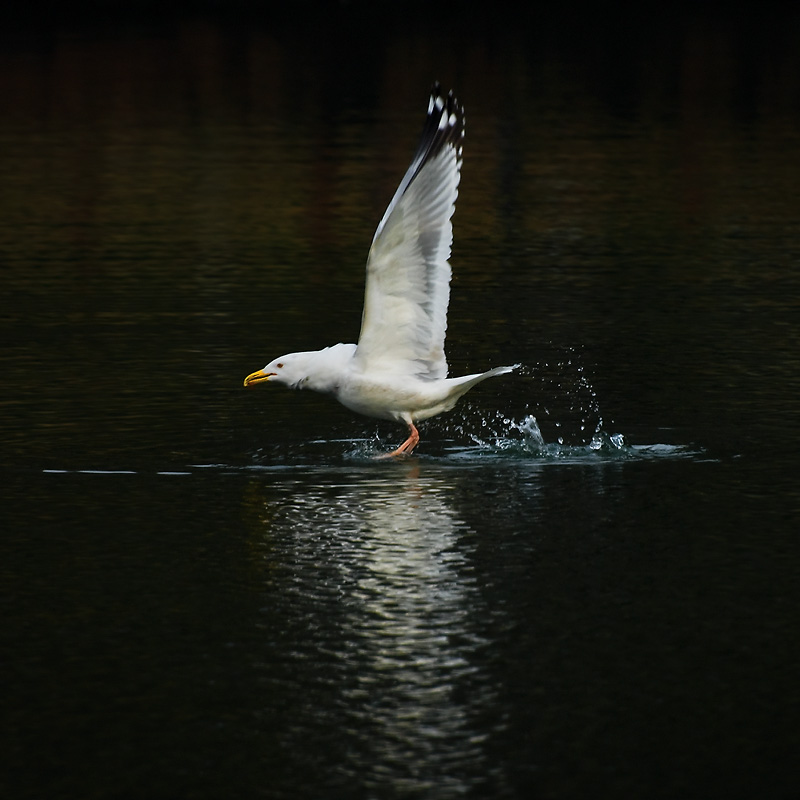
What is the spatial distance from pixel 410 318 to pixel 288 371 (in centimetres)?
74

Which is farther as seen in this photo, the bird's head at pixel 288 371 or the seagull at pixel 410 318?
the bird's head at pixel 288 371

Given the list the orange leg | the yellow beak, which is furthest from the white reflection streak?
the yellow beak

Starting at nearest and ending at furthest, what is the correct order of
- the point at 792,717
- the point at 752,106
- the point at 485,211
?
1. the point at 792,717
2. the point at 485,211
3. the point at 752,106

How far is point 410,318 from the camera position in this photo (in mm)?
10305

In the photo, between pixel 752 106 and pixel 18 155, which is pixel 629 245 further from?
pixel 752 106

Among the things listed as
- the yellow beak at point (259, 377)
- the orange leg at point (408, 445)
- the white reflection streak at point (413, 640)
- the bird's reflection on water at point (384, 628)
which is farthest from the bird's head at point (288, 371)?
the white reflection streak at point (413, 640)

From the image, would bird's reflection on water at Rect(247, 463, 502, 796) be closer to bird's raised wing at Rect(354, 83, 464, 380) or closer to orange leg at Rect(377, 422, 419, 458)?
orange leg at Rect(377, 422, 419, 458)

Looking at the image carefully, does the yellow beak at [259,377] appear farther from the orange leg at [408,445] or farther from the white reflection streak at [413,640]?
the white reflection streak at [413,640]

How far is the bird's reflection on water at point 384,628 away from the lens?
612 cm

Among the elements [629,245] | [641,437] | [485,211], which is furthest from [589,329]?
[485,211]

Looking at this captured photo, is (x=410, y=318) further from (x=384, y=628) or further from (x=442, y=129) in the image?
(x=384, y=628)

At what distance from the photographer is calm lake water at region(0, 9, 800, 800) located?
623 centimetres

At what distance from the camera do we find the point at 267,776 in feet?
19.5

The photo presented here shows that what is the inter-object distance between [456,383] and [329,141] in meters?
17.7
